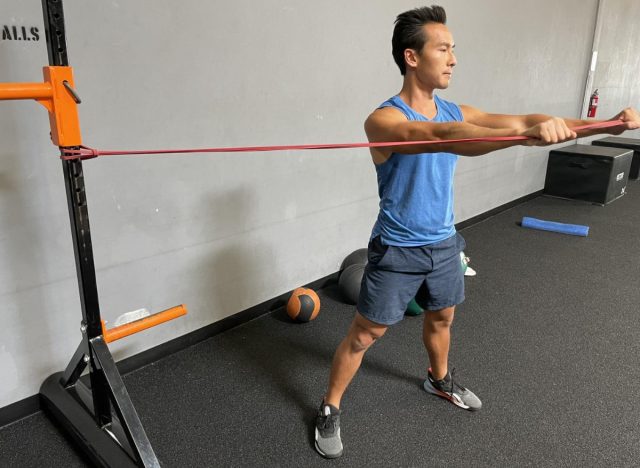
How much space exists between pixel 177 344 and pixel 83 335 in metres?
0.77

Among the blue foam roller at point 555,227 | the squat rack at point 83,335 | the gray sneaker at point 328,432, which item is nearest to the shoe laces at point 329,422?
the gray sneaker at point 328,432

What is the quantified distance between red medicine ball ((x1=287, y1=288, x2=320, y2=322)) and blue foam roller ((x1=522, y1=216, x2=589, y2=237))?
90.6 inches

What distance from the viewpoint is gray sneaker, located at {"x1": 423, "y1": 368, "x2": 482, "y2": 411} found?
1831mm

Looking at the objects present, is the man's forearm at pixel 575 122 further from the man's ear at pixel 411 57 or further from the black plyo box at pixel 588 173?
the black plyo box at pixel 588 173

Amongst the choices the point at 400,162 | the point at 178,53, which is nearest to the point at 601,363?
the point at 400,162

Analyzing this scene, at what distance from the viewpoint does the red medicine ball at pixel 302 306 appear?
2.40m

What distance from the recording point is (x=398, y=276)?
5.03 ft

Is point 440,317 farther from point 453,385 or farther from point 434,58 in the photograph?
point 434,58

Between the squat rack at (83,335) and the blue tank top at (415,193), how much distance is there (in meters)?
0.69

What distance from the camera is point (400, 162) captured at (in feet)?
4.78

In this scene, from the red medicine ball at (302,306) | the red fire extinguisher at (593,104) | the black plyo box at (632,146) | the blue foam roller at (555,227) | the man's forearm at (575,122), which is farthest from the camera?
the black plyo box at (632,146)

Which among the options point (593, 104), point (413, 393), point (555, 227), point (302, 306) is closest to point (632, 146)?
point (593, 104)

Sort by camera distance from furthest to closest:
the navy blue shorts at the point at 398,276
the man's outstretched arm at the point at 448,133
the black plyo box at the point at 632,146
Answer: the black plyo box at the point at 632,146
the navy blue shorts at the point at 398,276
the man's outstretched arm at the point at 448,133

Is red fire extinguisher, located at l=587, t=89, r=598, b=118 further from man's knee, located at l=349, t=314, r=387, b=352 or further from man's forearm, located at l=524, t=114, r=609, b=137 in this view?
man's knee, located at l=349, t=314, r=387, b=352
